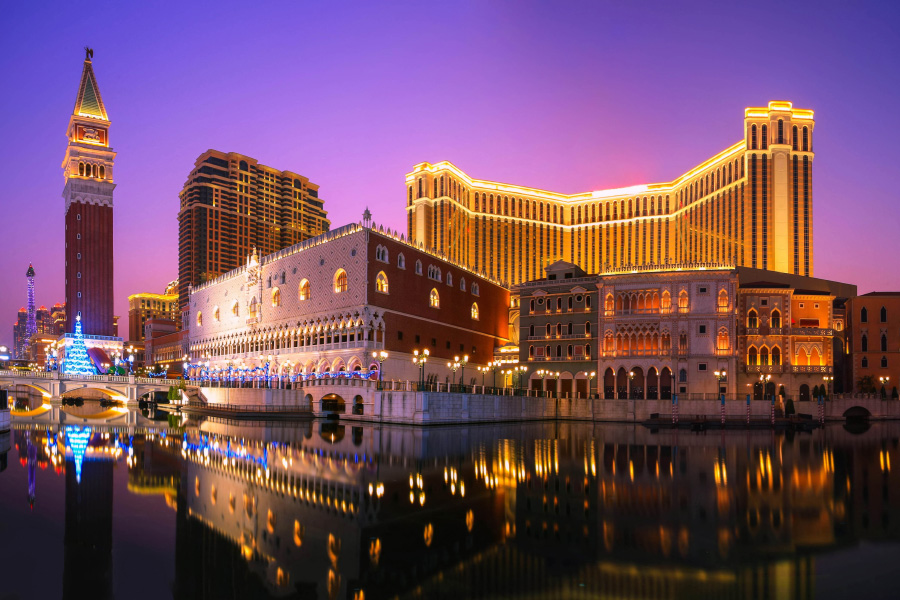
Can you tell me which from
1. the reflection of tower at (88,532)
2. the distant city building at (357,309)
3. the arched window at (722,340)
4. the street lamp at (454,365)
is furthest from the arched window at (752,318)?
the reflection of tower at (88,532)

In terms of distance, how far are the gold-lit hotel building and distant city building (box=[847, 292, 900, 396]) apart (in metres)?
24.8

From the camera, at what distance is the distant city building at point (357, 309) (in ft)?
193

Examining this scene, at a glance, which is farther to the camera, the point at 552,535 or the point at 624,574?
the point at 552,535

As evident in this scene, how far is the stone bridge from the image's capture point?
66.1 meters

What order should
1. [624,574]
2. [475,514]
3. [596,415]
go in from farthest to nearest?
[596,415] → [475,514] → [624,574]

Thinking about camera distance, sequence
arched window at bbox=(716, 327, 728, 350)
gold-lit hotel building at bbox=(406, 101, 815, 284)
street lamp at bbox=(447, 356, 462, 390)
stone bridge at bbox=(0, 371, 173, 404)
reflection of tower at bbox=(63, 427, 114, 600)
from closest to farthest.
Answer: reflection of tower at bbox=(63, 427, 114, 600) < arched window at bbox=(716, 327, 728, 350) < stone bridge at bbox=(0, 371, 173, 404) < street lamp at bbox=(447, 356, 462, 390) < gold-lit hotel building at bbox=(406, 101, 815, 284)

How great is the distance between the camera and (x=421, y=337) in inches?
2532

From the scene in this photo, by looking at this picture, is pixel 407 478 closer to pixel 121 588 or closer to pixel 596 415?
pixel 121 588

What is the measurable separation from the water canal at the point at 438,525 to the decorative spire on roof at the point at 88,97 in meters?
91.6

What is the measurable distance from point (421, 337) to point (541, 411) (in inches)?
532

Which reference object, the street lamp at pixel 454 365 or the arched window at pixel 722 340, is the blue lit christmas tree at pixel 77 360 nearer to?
the street lamp at pixel 454 365

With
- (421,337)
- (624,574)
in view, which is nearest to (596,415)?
(421,337)

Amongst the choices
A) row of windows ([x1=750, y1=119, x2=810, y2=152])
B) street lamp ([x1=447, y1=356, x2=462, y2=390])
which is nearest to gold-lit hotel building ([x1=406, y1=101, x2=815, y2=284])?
row of windows ([x1=750, y1=119, x2=810, y2=152])

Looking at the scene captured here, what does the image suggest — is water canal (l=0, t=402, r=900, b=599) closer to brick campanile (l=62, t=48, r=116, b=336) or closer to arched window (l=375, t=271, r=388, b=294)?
arched window (l=375, t=271, r=388, b=294)
